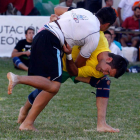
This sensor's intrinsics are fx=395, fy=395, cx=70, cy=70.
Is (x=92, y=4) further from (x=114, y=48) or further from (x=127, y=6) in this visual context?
(x=114, y=48)

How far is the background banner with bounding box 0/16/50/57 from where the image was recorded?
35.8ft

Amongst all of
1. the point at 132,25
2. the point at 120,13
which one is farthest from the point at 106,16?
the point at 120,13

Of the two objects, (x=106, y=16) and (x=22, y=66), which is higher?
(x=106, y=16)

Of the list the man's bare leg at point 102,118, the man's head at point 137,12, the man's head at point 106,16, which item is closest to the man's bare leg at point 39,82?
the man's bare leg at point 102,118

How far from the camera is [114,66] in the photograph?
421 centimetres

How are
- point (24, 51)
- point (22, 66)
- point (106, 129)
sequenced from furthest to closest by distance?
point (24, 51), point (22, 66), point (106, 129)

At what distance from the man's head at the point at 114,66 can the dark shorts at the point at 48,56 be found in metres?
0.53

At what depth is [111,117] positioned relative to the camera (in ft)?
16.4

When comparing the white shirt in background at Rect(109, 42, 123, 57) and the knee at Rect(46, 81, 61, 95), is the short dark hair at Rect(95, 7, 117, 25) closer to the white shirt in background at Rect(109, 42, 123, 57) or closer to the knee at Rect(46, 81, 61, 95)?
the knee at Rect(46, 81, 61, 95)

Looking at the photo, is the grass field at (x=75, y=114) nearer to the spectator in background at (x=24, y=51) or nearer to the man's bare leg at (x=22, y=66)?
the man's bare leg at (x=22, y=66)

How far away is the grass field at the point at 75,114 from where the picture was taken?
395 centimetres

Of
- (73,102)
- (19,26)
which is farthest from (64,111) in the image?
(19,26)

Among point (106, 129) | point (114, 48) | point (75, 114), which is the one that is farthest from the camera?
point (114, 48)

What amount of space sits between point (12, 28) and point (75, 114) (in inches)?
250
